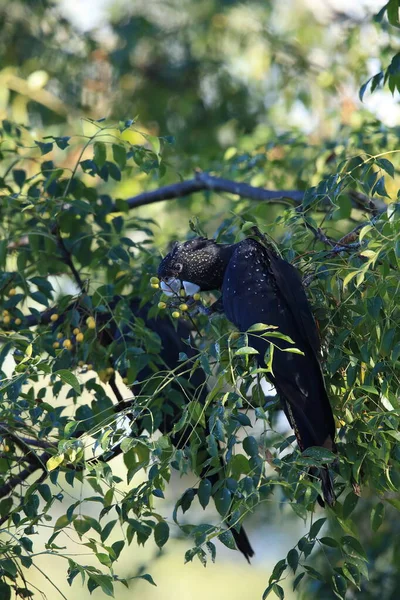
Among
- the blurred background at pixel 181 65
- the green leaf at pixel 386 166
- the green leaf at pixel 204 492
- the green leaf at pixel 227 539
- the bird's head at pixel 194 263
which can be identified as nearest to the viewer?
the green leaf at pixel 227 539

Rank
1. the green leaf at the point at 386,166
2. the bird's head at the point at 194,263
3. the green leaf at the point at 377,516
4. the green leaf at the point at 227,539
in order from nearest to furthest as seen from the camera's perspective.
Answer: the green leaf at the point at 227,539, the green leaf at the point at 377,516, the green leaf at the point at 386,166, the bird's head at the point at 194,263

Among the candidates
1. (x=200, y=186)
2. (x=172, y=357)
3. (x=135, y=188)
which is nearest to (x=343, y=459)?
(x=172, y=357)

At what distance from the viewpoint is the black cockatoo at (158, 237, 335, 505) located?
5.26 ft

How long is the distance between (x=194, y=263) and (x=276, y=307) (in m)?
0.26

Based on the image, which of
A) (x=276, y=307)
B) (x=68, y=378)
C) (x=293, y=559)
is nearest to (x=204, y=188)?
(x=276, y=307)

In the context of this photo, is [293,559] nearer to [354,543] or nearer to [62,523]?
[354,543]

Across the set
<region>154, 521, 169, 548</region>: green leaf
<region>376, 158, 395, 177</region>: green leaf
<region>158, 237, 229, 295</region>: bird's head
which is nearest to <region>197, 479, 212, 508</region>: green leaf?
<region>154, 521, 169, 548</region>: green leaf

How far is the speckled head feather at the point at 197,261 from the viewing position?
1.86 meters

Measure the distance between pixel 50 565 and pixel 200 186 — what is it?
4.11 m

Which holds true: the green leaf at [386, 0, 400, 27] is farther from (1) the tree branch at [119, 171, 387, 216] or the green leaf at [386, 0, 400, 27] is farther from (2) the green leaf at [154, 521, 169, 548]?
(2) the green leaf at [154, 521, 169, 548]

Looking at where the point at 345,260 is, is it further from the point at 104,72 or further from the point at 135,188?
the point at 104,72

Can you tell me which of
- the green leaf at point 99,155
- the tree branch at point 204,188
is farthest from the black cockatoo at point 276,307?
the tree branch at point 204,188

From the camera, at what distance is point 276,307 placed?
1711mm

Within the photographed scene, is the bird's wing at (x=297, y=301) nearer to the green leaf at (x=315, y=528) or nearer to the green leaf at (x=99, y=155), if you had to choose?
the green leaf at (x=315, y=528)
